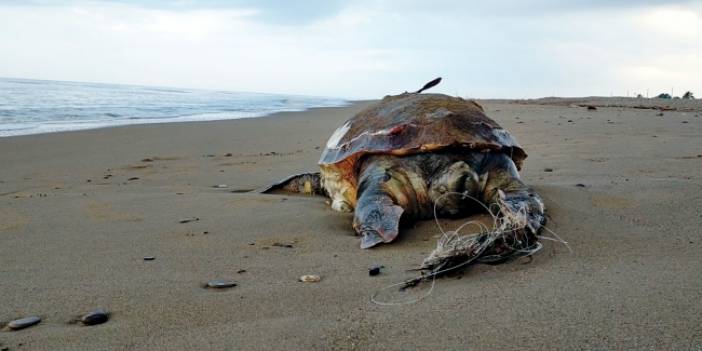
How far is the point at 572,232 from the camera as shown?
2.59 metres

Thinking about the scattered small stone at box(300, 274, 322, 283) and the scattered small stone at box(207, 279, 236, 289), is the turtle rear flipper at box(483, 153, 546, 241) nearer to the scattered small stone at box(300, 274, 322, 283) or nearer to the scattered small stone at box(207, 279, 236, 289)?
the scattered small stone at box(300, 274, 322, 283)

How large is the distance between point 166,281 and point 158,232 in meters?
0.93

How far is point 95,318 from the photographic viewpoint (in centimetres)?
181

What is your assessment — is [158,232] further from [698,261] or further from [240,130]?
[240,130]

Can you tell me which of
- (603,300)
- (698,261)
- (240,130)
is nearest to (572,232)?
(698,261)

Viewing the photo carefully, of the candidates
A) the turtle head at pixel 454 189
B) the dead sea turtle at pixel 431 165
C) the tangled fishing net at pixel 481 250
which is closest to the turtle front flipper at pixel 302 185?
the dead sea turtle at pixel 431 165

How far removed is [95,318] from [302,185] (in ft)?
9.11

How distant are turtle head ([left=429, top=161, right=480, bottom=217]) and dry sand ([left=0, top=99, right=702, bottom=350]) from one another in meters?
0.20

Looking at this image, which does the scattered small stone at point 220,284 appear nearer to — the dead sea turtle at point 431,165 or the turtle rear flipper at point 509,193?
the dead sea turtle at point 431,165

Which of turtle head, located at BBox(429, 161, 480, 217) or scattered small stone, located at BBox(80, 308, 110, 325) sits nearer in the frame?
scattered small stone, located at BBox(80, 308, 110, 325)

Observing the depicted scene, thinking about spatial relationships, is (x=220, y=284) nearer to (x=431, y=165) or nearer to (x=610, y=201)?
(x=431, y=165)

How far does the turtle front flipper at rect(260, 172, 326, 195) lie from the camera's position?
4.51 meters

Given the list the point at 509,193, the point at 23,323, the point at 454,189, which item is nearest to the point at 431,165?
the point at 454,189

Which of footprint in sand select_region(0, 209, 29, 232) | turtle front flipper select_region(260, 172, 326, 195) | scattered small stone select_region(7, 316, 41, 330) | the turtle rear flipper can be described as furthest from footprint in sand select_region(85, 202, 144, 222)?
the turtle rear flipper
